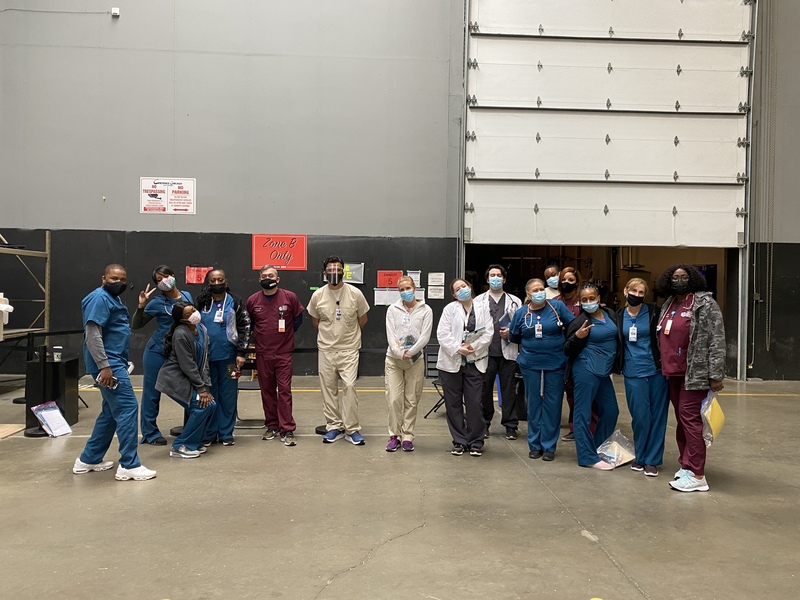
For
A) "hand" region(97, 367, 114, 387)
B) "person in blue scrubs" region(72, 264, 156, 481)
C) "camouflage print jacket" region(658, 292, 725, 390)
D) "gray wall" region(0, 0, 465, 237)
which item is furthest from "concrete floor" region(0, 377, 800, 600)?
"gray wall" region(0, 0, 465, 237)

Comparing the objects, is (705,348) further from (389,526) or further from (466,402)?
(389,526)

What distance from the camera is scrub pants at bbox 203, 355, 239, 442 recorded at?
700 centimetres

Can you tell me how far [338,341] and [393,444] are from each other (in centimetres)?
123

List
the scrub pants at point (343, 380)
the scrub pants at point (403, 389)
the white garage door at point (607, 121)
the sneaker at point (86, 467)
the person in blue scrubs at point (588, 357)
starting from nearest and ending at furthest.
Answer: the sneaker at point (86, 467) → the person in blue scrubs at point (588, 357) → the scrub pants at point (403, 389) → the scrub pants at point (343, 380) → the white garage door at point (607, 121)

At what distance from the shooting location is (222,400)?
278 inches

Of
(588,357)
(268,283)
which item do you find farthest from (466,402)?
(268,283)

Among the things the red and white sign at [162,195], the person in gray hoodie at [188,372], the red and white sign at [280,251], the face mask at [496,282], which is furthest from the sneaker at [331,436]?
the red and white sign at [162,195]

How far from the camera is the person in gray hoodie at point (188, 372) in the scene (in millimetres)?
6180

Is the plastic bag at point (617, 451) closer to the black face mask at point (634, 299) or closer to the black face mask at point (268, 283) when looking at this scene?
the black face mask at point (634, 299)

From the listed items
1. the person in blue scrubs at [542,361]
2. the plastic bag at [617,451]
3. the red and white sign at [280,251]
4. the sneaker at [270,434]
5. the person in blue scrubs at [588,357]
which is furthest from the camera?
the red and white sign at [280,251]

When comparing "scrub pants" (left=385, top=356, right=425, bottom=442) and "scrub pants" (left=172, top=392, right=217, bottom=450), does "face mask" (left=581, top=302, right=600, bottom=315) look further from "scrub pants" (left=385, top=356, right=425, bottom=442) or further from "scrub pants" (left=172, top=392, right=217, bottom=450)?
"scrub pants" (left=172, top=392, right=217, bottom=450)

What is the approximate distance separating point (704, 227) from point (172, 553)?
11.1 m

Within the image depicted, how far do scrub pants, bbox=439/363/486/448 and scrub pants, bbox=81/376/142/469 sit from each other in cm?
291

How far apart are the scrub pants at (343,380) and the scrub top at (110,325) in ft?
6.84
